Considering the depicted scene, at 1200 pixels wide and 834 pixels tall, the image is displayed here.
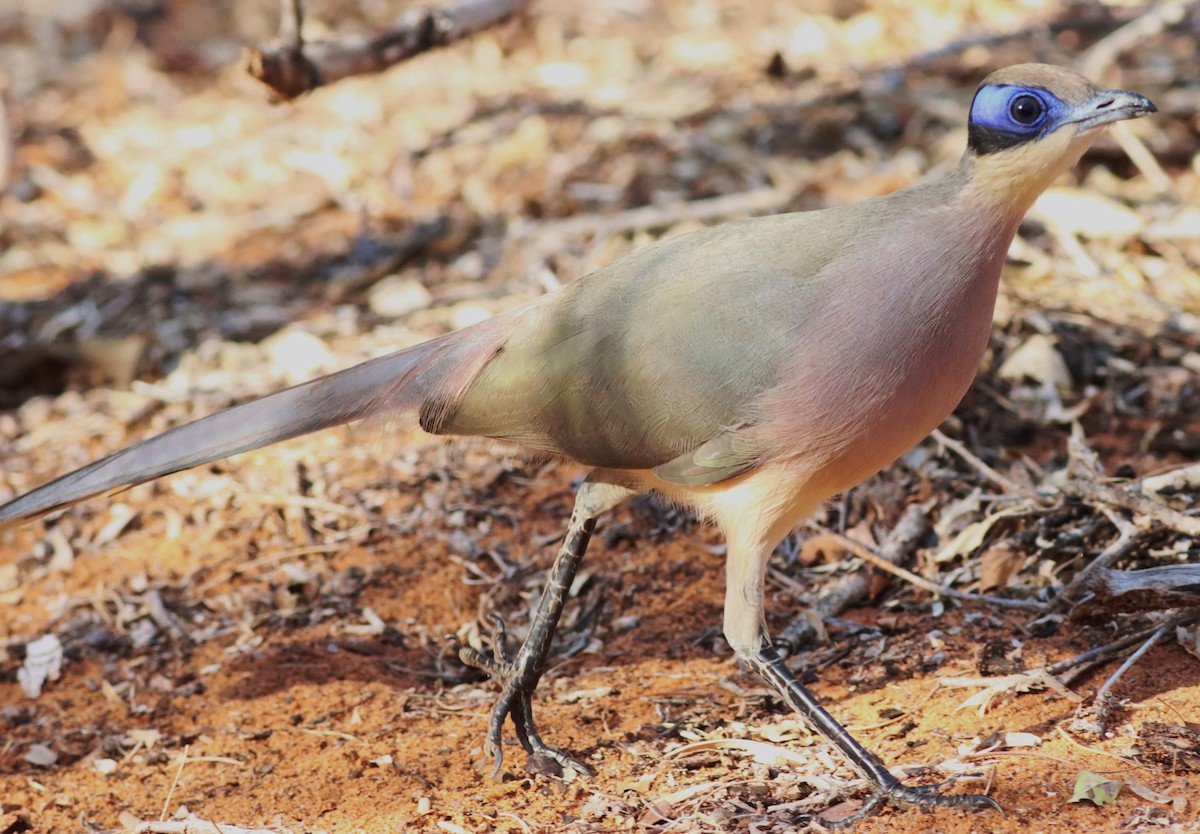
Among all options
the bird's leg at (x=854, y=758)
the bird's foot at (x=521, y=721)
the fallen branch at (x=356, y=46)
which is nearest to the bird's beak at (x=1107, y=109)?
the bird's leg at (x=854, y=758)

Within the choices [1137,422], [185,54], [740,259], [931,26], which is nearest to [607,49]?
[931,26]

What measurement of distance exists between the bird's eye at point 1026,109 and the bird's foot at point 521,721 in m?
2.06

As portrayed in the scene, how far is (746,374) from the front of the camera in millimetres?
3479

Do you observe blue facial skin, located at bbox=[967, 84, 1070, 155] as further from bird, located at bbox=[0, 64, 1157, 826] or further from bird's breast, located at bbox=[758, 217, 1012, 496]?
bird's breast, located at bbox=[758, 217, 1012, 496]

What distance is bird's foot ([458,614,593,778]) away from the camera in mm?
3828

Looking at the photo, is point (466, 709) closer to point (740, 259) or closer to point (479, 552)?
point (479, 552)

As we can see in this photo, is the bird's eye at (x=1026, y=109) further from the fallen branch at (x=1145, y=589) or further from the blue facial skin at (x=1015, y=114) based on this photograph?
the fallen branch at (x=1145, y=589)

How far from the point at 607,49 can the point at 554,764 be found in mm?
7528

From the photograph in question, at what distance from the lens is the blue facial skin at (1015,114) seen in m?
3.27

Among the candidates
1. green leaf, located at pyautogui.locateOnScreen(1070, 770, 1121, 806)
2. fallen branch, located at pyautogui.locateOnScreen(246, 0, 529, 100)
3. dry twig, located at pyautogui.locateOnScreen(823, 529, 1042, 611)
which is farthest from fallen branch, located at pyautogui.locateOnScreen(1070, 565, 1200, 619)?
fallen branch, located at pyautogui.locateOnScreen(246, 0, 529, 100)

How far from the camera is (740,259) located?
12.0ft

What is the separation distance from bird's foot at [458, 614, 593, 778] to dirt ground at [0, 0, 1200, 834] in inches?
4.2

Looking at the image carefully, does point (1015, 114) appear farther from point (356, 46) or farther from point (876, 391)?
point (356, 46)

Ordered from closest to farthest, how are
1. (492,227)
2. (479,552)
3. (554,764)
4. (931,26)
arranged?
(554,764) < (479,552) < (492,227) < (931,26)
